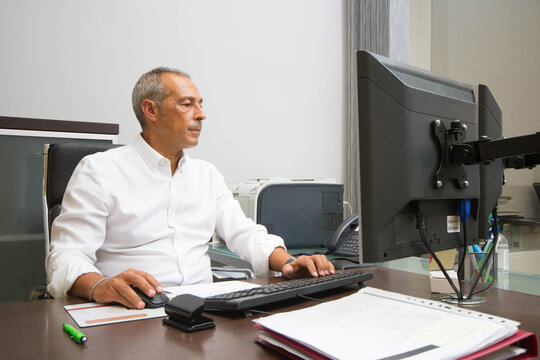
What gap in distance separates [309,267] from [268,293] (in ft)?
0.88

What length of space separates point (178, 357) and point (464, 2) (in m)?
2.90

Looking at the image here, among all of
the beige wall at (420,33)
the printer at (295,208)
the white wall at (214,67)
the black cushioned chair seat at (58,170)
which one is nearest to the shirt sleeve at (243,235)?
the printer at (295,208)

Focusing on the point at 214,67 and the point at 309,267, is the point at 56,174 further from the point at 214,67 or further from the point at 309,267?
the point at 214,67

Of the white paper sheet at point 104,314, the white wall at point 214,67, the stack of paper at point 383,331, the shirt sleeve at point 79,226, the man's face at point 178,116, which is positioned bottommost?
the white paper sheet at point 104,314

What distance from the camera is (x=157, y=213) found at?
148 cm

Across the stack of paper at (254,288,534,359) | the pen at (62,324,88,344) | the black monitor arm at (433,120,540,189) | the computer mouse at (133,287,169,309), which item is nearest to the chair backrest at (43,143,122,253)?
the computer mouse at (133,287,169,309)

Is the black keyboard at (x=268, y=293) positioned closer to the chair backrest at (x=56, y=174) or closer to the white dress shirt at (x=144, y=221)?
the white dress shirt at (x=144, y=221)

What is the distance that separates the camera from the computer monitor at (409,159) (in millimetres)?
747

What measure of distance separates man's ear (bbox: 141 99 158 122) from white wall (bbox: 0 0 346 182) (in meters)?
0.88

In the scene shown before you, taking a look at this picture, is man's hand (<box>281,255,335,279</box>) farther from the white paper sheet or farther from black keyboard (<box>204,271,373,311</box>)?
the white paper sheet

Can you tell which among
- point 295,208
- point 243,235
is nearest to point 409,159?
point 243,235

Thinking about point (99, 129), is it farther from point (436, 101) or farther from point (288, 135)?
point (436, 101)

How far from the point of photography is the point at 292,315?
73 centimetres

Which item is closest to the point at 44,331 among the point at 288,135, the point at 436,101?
the point at 436,101
